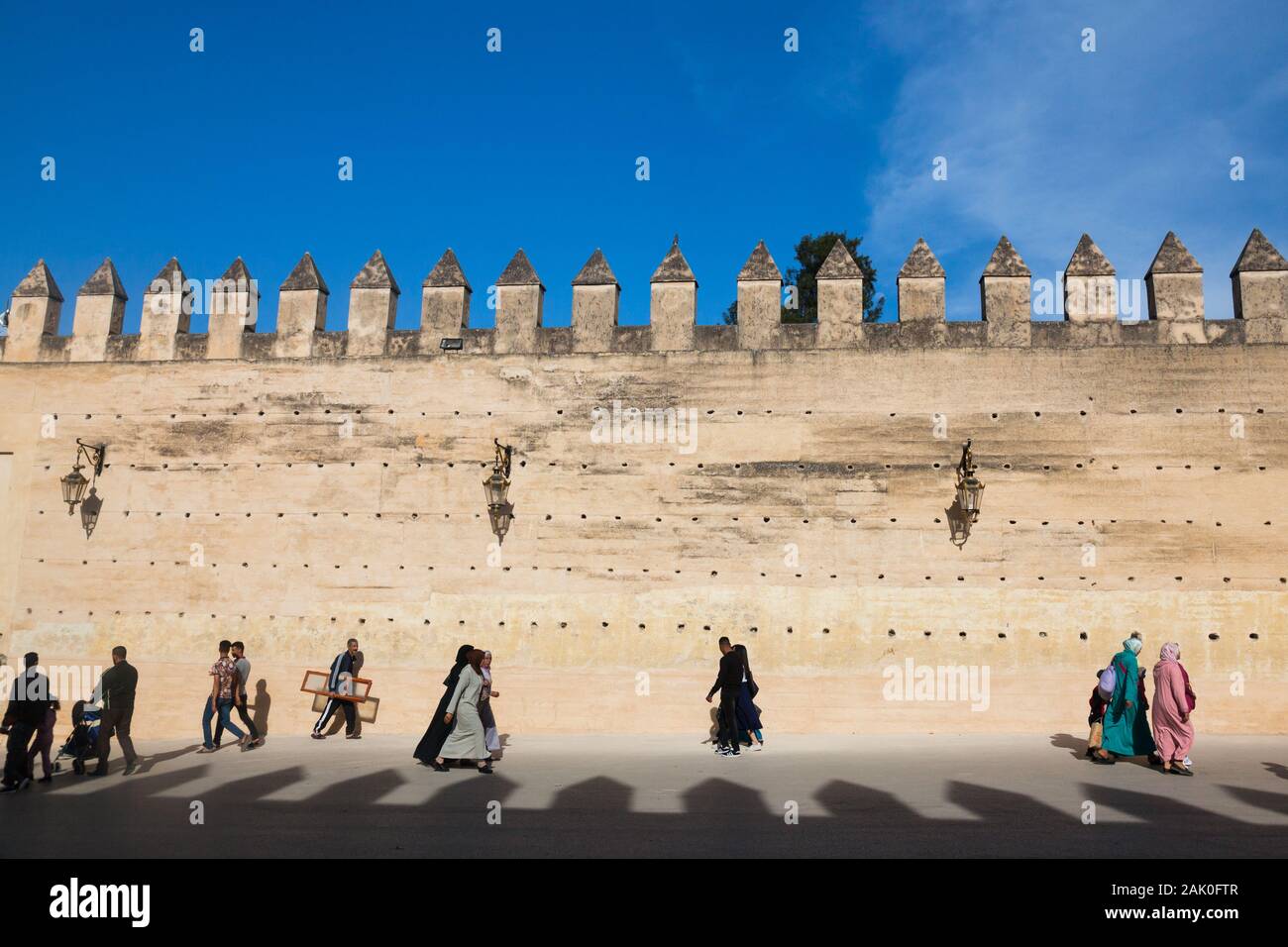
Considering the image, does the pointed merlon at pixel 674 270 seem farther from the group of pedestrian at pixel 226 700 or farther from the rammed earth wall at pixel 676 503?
the group of pedestrian at pixel 226 700

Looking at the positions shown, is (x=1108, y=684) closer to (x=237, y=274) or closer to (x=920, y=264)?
(x=920, y=264)

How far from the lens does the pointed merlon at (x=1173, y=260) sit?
12.0m

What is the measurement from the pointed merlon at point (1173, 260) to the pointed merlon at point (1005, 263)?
5.29 feet

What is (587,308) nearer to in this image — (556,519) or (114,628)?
(556,519)

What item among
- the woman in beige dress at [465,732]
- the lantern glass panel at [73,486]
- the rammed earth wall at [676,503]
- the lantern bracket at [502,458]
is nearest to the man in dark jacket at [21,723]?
the woman in beige dress at [465,732]

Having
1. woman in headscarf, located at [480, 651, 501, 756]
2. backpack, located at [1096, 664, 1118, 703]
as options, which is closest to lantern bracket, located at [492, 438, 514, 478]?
woman in headscarf, located at [480, 651, 501, 756]

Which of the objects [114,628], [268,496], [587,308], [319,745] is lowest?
[319,745]

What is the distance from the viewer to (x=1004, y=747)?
32.7 feet

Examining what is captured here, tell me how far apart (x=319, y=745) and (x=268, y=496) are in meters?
3.73

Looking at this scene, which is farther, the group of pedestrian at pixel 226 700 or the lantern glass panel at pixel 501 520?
the lantern glass panel at pixel 501 520

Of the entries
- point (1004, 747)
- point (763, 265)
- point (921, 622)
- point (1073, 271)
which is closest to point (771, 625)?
point (921, 622)

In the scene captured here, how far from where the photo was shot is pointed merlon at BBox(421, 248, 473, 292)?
13.2 meters

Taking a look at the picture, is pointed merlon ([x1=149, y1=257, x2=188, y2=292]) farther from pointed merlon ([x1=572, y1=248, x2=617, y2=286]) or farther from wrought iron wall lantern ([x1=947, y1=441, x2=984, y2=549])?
wrought iron wall lantern ([x1=947, y1=441, x2=984, y2=549])

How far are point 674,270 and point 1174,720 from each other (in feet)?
26.2
